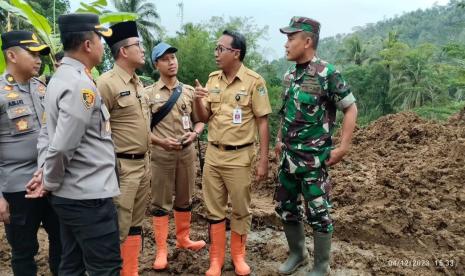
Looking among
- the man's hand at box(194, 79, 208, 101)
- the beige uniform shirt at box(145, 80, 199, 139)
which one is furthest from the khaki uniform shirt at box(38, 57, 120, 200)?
the beige uniform shirt at box(145, 80, 199, 139)

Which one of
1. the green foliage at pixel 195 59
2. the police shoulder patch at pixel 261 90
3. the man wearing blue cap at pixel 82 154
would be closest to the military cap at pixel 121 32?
the man wearing blue cap at pixel 82 154

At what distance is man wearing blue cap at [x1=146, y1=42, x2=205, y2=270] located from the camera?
149 inches

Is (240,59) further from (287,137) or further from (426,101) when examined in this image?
(426,101)

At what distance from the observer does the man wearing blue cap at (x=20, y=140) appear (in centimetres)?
290

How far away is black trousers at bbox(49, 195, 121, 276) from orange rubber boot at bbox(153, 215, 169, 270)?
131cm

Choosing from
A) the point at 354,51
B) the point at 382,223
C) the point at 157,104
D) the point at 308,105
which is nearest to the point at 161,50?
the point at 157,104

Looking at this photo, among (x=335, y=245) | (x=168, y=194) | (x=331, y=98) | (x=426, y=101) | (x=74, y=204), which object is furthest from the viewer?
(x=426, y=101)

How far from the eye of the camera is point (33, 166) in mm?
2963

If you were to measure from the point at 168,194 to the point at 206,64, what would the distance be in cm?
2801

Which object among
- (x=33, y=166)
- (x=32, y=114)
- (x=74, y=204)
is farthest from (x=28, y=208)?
(x=74, y=204)

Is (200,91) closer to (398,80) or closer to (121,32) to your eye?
(121,32)

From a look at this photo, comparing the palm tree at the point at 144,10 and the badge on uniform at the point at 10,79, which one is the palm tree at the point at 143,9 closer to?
→ the palm tree at the point at 144,10

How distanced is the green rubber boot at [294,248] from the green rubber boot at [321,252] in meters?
0.19
